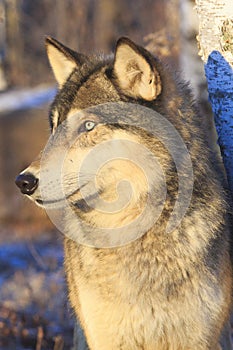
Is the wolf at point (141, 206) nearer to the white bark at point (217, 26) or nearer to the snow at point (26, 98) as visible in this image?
the white bark at point (217, 26)

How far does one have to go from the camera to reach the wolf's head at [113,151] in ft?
13.1

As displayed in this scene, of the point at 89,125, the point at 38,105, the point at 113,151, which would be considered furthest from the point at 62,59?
the point at 38,105

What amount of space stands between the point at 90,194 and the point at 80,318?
0.83m

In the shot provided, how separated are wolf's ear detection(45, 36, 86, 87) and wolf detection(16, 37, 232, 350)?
1.27 feet

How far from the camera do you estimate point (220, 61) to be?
15.0ft

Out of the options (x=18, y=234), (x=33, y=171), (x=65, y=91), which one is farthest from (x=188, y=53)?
(x=33, y=171)

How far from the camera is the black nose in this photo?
396 cm

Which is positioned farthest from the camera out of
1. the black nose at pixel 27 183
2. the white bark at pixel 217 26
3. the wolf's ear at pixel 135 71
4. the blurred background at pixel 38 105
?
the blurred background at pixel 38 105

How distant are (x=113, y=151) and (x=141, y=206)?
36 centimetres

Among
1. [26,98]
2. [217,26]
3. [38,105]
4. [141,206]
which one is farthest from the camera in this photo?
[26,98]

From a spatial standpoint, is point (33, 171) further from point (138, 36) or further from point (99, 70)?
point (138, 36)

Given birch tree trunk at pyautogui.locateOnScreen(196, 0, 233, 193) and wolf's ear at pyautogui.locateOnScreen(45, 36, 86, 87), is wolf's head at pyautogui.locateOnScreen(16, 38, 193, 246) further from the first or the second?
birch tree trunk at pyautogui.locateOnScreen(196, 0, 233, 193)

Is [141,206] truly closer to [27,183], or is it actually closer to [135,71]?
[27,183]

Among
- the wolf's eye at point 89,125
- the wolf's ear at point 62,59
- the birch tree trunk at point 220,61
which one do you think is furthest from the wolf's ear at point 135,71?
the birch tree trunk at point 220,61
